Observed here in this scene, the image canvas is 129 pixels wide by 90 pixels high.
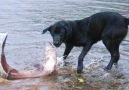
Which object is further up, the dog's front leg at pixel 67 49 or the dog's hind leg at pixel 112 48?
the dog's hind leg at pixel 112 48

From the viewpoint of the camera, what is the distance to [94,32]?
862 centimetres

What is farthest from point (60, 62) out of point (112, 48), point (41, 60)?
point (112, 48)

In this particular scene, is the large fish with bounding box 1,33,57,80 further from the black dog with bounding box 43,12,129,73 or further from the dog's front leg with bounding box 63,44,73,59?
the dog's front leg with bounding box 63,44,73,59

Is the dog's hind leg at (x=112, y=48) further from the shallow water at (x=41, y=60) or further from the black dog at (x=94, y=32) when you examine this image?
the shallow water at (x=41, y=60)

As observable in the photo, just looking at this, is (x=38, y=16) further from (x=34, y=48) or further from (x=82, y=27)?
(x=82, y=27)

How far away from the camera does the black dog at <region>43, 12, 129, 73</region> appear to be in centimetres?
825

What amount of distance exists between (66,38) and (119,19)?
1.26 m

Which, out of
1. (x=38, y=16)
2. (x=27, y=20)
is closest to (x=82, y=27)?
(x=27, y=20)

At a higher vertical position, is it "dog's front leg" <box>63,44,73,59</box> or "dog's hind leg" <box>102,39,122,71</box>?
"dog's hind leg" <box>102,39,122,71</box>

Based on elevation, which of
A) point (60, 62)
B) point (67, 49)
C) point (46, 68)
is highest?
point (46, 68)

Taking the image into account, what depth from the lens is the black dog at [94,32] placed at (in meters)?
8.25

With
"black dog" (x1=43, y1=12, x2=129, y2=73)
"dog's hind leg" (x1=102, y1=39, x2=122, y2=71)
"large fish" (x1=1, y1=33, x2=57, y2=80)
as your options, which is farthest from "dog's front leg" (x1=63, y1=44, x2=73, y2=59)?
"large fish" (x1=1, y1=33, x2=57, y2=80)

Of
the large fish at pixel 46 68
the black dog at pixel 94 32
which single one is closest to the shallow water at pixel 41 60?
the large fish at pixel 46 68

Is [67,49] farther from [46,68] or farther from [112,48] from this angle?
[46,68]
